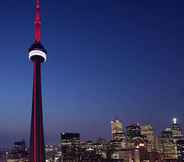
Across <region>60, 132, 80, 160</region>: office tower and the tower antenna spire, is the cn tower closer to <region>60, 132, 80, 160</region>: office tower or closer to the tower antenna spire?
the tower antenna spire

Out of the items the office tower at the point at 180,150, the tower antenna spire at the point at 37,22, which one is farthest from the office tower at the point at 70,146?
the tower antenna spire at the point at 37,22

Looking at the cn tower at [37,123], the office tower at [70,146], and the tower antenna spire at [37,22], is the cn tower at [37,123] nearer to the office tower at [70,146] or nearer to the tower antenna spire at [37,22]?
the tower antenna spire at [37,22]

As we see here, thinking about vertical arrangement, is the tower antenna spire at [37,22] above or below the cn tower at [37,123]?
above

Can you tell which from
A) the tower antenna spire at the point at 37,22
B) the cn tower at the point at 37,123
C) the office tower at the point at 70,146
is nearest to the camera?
the cn tower at the point at 37,123

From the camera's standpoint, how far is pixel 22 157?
431 feet

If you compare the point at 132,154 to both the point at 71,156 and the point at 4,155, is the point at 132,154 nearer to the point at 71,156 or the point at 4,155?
the point at 71,156

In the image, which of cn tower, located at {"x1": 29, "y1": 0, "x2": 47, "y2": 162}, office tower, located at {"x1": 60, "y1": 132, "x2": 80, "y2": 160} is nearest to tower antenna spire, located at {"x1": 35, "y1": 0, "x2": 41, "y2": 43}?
cn tower, located at {"x1": 29, "y1": 0, "x2": 47, "y2": 162}

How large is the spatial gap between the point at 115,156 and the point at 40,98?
80.5 metres

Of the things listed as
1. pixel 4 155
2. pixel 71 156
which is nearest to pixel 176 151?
pixel 71 156

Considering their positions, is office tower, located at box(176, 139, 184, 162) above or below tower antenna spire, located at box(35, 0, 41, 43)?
below

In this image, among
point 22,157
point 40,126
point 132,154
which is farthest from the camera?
point 22,157

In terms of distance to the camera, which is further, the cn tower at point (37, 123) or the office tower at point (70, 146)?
the office tower at point (70, 146)

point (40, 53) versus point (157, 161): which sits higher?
point (40, 53)

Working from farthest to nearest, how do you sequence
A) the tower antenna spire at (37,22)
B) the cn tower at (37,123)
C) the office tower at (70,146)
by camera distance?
the office tower at (70,146), the tower antenna spire at (37,22), the cn tower at (37,123)
